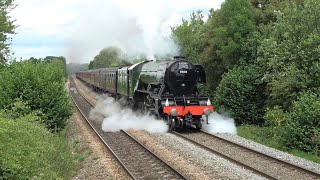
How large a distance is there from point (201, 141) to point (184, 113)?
8.39 ft

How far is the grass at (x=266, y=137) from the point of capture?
13575 millimetres

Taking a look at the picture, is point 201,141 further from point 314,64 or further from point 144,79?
point 144,79

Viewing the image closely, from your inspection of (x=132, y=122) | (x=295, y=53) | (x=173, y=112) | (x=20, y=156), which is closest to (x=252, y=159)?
(x=173, y=112)

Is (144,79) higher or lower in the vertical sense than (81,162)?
higher

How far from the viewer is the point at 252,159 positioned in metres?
12.4

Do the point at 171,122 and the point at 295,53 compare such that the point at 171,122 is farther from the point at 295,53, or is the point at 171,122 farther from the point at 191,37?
the point at 191,37

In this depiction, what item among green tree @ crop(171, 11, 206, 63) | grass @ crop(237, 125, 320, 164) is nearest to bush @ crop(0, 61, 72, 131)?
grass @ crop(237, 125, 320, 164)

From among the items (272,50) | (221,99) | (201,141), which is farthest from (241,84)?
(201,141)

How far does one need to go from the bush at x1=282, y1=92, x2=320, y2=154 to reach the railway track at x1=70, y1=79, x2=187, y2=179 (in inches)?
198

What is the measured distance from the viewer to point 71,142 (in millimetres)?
16344

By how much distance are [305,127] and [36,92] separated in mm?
9818

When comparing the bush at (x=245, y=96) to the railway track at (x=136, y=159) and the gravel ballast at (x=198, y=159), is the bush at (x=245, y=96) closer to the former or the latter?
the gravel ballast at (x=198, y=159)

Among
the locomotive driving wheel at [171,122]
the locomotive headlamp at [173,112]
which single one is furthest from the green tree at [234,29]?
the locomotive headlamp at [173,112]

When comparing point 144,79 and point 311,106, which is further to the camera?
point 144,79
